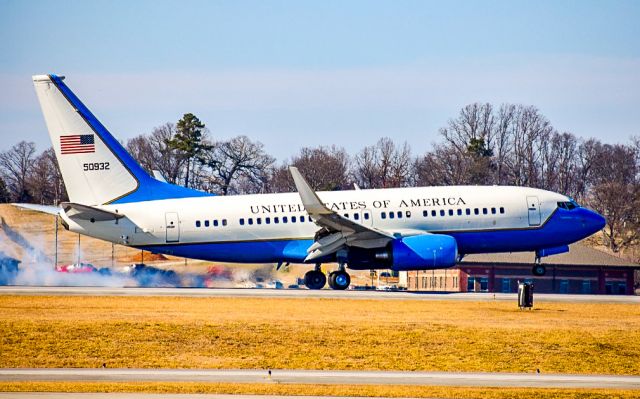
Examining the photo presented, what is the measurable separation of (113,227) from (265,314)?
14.6m

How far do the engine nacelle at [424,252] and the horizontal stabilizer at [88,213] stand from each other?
1350 centimetres

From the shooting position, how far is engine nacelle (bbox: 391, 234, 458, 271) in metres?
55.9

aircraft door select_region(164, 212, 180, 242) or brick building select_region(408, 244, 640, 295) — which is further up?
aircraft door select_region(164, 212, 180, 242)

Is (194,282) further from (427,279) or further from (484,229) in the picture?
(427,279)

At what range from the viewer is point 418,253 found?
5594 cm

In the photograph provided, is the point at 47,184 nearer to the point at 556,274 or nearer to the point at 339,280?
the point at 556,274

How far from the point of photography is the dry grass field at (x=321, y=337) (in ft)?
114

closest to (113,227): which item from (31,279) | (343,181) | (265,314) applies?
(31,279)

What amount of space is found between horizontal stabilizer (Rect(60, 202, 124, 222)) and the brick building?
35362mm

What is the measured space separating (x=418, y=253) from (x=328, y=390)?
27876 millimetres

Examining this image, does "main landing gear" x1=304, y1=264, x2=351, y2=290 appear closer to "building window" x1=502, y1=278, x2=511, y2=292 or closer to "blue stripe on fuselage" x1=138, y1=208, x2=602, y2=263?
"blue stripe on fuselage" x1=138, y1=208, x2=602, y2=263

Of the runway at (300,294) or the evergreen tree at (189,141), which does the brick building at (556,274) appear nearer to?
the runway at (300,294)

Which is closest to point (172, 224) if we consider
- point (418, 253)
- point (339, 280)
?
point (339, 280)

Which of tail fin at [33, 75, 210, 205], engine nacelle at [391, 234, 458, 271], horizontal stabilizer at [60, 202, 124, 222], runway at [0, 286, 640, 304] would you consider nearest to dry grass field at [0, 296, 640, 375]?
runway at [0, 286, 640, 304]
